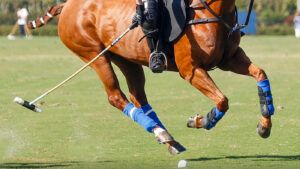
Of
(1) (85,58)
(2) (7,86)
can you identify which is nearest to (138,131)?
(1) (85,58)

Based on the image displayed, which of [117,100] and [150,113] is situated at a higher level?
[117,100]

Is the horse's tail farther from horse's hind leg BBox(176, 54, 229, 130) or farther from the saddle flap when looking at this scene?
horse's hind leg BBox(176, 54, 229, 130)

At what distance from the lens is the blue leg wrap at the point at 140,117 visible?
11805 mm

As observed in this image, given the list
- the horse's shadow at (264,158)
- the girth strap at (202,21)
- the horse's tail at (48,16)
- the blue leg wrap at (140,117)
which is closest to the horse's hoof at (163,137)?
the blue leg wrap at (140,117)

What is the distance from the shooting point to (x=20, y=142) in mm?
15086

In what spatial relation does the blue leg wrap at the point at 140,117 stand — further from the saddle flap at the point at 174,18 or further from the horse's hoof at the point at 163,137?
the saddle flap at the point at 174,18

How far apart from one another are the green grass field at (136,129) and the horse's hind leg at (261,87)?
0.50 m

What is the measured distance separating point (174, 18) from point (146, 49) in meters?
0.70

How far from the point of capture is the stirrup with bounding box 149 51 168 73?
11780mm

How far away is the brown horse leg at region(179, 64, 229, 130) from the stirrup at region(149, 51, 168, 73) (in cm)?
25

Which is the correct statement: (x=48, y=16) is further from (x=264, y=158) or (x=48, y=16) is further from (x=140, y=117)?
(x=264, y=158)

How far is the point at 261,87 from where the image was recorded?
38.0 feet

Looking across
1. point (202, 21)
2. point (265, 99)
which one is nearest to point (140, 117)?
point (202, 21)

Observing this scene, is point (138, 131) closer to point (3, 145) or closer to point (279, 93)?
point (3, 145)
